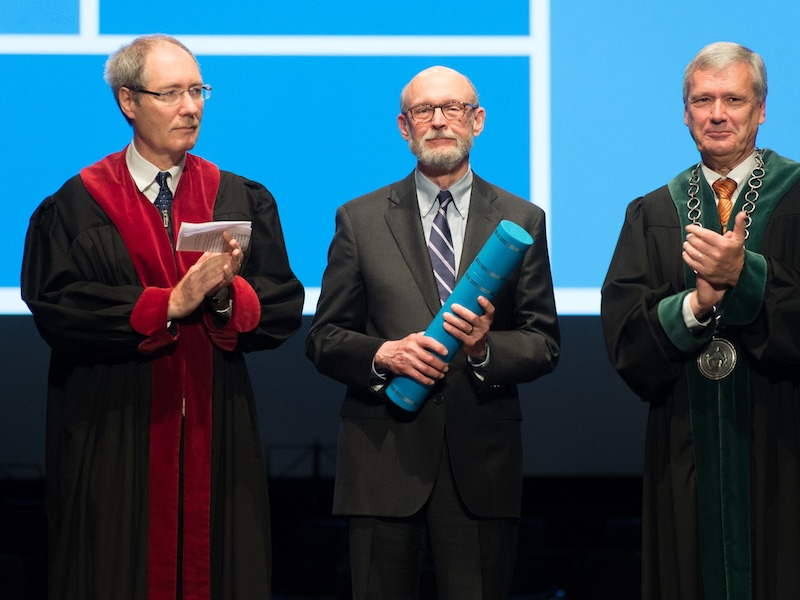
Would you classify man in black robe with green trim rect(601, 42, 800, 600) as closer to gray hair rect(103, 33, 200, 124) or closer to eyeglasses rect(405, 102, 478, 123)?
eyeglasses rect(405, 102, 478, 123)

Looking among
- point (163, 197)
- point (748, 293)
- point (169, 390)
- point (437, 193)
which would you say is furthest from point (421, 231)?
point (748, 293)

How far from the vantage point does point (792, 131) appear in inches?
178

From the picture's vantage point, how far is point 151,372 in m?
3.33

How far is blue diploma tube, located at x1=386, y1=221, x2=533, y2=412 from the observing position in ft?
10.1

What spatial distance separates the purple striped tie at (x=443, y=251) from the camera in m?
3.43

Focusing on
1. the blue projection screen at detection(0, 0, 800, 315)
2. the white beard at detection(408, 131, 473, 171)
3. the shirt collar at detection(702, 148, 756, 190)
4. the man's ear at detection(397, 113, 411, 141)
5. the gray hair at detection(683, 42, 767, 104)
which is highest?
the blue projection screen at detection(0, 0, 800, 315)

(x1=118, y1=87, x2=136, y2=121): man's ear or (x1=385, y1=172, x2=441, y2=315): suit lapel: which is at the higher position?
(x1=118, y1=87, x2=136, y2=121): man's ear

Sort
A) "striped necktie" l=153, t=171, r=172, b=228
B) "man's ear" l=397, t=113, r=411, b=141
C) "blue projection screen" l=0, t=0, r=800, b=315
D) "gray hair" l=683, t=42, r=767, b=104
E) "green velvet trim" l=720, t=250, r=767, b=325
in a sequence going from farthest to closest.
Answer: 1. "blue projection screen" l=0, t=0, r=800, b=315
2. "man's ear" l=397, t=113, r=411, b=141
3. "striped necktie" l=153, t=171, r=172, b=228
4. "gray hair" l=683, t=42, r=767, b=104
5. "green velvet trim" l=720, t=250, r=767, b=325

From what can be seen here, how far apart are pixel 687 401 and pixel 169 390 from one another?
1.35m

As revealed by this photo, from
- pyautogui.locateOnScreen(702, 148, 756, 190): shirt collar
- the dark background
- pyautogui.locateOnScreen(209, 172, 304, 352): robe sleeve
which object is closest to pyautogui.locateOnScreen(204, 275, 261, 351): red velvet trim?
pyautogui.locateOnScreen(209, 172, 304, 352): robe sleeve

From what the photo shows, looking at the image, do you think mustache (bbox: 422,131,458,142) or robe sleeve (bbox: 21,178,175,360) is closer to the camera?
robe sleeve (bbox: 21,178,175,360)

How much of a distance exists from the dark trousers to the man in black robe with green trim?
40cm

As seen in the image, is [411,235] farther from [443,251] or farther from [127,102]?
[127,102]

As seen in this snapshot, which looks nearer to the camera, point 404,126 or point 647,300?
point 647,300
